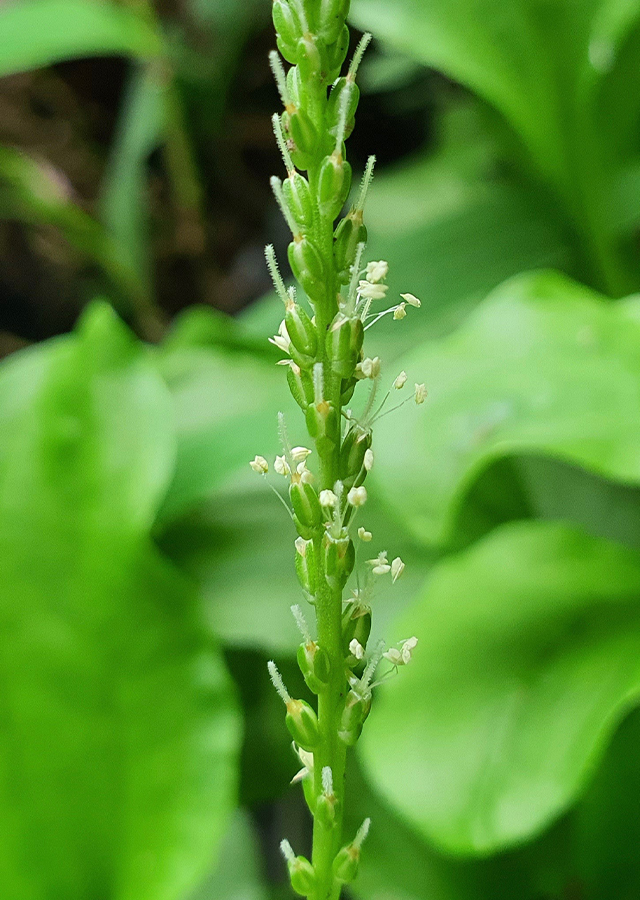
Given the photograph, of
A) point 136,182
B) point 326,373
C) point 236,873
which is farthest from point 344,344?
point 136,182

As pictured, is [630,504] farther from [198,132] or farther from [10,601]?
[198,132]

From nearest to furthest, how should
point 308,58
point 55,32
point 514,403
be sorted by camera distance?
1. point 308,58
2. point 514,403
3. point 55,32

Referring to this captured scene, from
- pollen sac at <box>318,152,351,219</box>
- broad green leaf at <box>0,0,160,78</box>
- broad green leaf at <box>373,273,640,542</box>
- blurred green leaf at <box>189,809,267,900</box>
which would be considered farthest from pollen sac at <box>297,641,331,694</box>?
broad green leaf at <box>0,0,160,78</box>

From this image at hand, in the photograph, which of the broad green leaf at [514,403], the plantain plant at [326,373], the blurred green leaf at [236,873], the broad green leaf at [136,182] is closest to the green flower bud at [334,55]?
the plantain plant at [326,373]

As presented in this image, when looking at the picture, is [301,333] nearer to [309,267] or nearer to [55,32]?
[309,267]

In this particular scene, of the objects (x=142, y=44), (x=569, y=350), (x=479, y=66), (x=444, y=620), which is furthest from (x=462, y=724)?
(x=142, y=44)

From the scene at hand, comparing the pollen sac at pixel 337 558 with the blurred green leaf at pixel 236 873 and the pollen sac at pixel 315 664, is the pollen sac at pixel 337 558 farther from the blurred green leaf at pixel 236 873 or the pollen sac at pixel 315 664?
the blurred green leaf at pixel 236 873
